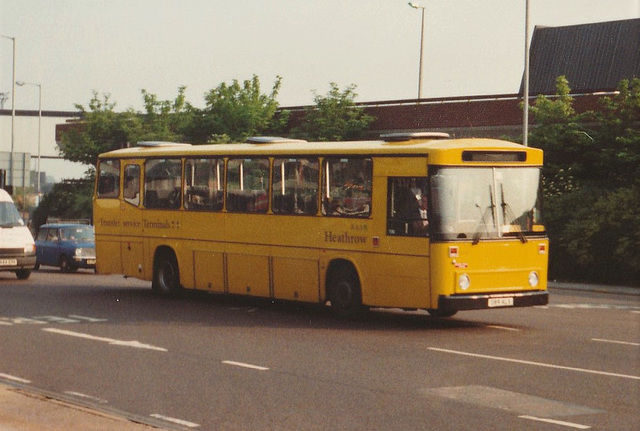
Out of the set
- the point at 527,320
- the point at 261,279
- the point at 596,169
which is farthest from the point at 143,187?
the point at 596,169

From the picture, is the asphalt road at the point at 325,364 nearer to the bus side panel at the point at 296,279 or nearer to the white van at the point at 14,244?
the bus side panel at the point at 296,279

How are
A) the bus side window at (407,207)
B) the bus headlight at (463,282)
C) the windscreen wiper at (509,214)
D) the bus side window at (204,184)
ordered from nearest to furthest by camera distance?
the bus headlight at (463,282), the bus side window at (407,207), the windscreen wiper at (509,214), the bus side window at (204,184)

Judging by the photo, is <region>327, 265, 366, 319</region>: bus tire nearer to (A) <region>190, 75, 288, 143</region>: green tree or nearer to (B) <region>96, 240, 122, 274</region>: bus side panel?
(B) <region>96, 240, 122, 274</region>: bus side panel

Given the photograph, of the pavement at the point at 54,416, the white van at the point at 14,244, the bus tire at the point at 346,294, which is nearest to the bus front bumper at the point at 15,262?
the white van at the point at 14,244

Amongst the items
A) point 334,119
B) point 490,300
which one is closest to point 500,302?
point 490,300

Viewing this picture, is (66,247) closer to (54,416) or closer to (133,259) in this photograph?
(133,259)

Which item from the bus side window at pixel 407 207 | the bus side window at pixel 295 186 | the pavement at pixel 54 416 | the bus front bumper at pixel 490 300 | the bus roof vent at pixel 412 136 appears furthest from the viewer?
the bus side window at pixel 295 186

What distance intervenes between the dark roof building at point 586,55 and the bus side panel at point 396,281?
39.6m

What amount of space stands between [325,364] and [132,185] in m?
11.3

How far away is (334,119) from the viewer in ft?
159

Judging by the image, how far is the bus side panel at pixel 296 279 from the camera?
19.0 m

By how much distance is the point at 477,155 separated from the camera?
17.3 metres

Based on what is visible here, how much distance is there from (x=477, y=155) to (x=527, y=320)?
340 cm

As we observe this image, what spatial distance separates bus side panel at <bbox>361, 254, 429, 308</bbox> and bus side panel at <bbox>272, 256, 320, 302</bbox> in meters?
1.26
